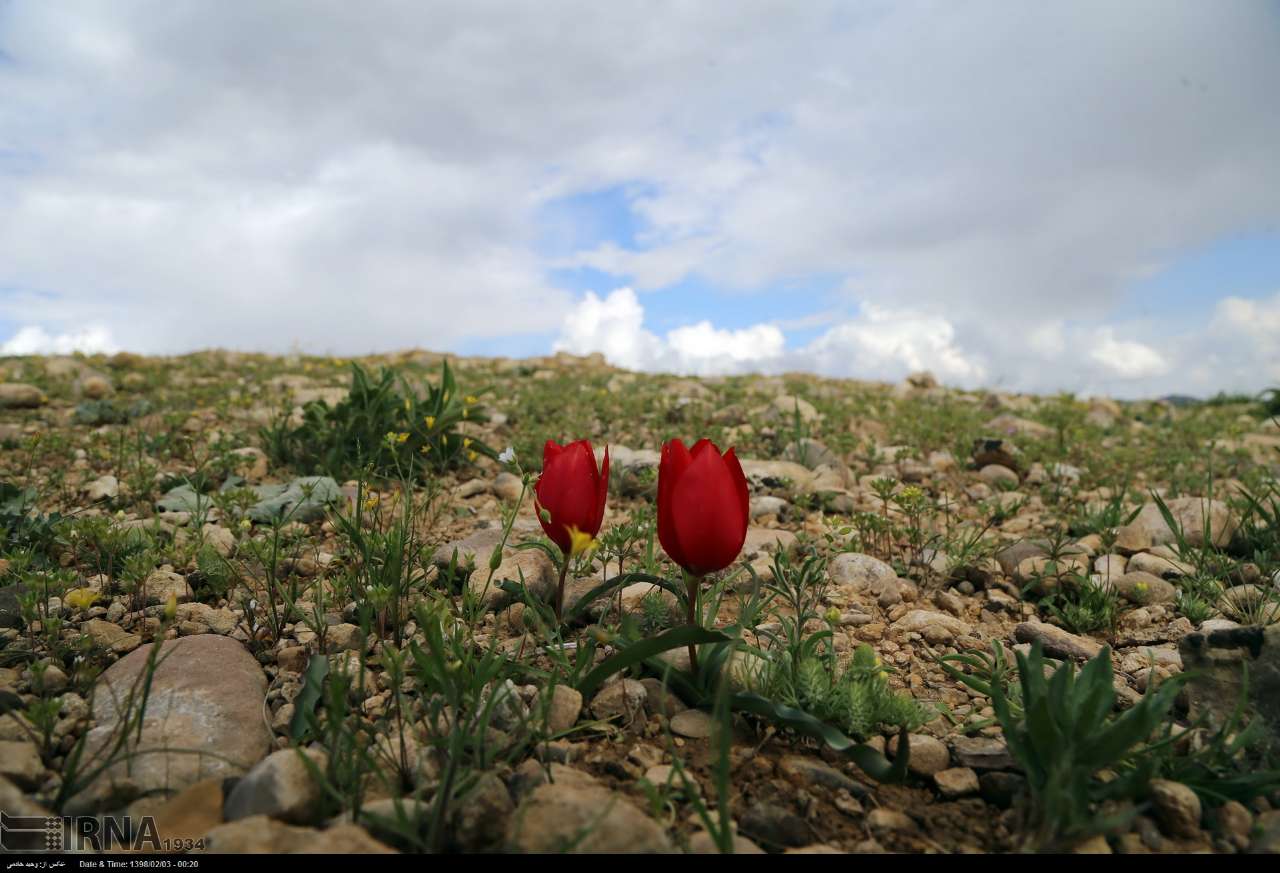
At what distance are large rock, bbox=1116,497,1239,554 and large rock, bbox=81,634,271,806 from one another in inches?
144

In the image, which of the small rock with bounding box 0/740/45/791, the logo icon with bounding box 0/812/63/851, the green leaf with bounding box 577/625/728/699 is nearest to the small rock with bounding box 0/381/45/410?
the small rock with bounding box 0/740/45/791

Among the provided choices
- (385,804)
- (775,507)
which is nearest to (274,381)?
(775,507)

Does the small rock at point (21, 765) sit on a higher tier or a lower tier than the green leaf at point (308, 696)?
lower

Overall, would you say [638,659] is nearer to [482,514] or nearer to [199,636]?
[199,636]

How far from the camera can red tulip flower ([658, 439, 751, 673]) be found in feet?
5.61

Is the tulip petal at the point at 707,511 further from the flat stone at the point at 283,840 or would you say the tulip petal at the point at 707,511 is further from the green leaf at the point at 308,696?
A: the green leaf at the point at 308,696

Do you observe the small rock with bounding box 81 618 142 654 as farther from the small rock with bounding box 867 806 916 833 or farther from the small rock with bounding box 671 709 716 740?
the small rock with bounding box 867 806 916 833

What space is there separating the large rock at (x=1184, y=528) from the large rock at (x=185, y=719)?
3.66 m

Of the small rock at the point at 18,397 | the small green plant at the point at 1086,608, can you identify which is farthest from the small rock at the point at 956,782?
the small rock at the point at 18,397

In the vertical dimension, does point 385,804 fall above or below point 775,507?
below

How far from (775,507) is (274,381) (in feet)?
19.3

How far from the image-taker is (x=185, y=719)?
1825 millimetres

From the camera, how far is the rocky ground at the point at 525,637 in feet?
5.04
